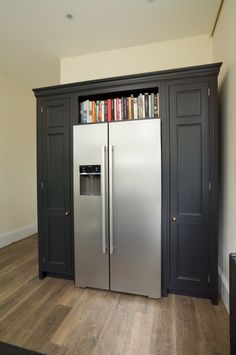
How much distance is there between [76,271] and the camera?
2.29 meters

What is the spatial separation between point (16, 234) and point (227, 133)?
3924 mm

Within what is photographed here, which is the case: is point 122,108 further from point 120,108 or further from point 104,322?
point 104,322

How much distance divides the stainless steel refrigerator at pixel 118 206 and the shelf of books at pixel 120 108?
0.55 ft

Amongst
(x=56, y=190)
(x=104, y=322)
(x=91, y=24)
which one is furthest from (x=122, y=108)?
(x=104, y=322)

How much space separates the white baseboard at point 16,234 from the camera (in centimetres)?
353

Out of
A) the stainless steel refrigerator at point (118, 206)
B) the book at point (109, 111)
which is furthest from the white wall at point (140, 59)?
the stainless steel refrigerator at point (118, 206)

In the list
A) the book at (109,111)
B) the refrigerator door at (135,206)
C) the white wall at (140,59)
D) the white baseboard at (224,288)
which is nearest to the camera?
the white baseboard at (224,288)

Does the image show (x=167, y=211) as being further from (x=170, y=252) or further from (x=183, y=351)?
(x=183, y=351)

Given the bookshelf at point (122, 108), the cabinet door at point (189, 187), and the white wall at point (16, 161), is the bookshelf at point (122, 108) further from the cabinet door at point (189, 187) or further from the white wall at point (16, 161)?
the white wall at point (16, 161)

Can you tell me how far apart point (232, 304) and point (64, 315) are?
146 cm

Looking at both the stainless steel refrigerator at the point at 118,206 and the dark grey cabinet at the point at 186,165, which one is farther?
the stainless steel refrigerator at the point at 118,206

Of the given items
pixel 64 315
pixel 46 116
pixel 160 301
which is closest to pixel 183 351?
pixel 160 301

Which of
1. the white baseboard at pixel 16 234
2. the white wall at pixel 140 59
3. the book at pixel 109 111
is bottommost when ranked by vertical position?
the white baseboard at pixel 16 234

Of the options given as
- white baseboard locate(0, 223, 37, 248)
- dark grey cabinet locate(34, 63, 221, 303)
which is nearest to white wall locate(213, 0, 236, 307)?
dark grey cabinet locate(34, 63, 221, 303)
